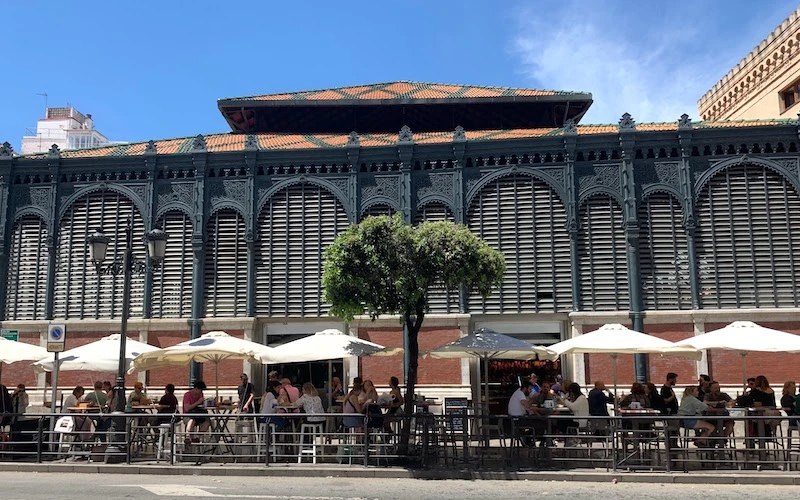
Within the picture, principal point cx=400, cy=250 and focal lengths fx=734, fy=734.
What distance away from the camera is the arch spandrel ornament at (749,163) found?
2173cm

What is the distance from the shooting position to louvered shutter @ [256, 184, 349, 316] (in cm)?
2292

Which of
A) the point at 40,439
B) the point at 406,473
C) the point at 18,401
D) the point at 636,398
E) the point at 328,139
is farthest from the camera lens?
the point at 328,139

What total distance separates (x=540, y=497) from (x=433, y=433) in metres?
3.60

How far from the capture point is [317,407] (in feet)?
48.6

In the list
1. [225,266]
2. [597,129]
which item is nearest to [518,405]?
[225,266]

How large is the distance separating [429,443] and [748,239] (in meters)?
13.2

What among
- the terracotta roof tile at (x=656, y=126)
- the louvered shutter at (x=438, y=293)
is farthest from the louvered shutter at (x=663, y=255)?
the louvered shutter at (x=438, y=293)

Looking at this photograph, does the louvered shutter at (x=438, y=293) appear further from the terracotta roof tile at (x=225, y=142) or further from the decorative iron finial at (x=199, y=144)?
the decorative iron finial at (x=199, y=144)

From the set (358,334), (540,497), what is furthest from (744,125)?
(540,497)

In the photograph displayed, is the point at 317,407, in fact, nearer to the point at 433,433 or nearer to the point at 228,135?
the point at 433,433

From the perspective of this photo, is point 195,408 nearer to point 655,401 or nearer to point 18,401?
point 18,401

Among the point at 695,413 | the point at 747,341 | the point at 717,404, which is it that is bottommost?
the point at 695,413

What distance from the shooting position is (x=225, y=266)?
2341 cm

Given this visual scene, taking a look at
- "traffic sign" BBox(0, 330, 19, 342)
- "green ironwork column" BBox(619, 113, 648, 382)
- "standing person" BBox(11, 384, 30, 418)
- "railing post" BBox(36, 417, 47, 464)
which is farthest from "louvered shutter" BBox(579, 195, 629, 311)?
"traffic sign" BBox(0, 330, 19, 342)
